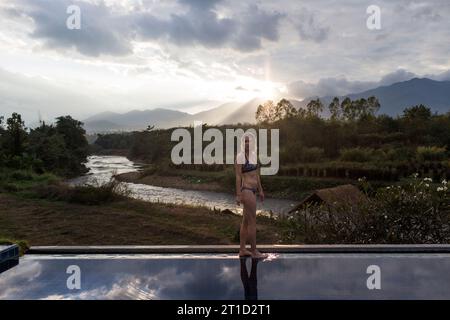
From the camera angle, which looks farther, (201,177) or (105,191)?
(201,177)

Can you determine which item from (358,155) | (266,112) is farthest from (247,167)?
(266,112)

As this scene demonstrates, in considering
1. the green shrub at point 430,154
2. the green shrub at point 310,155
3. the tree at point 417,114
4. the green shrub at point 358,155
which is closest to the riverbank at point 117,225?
the green shrub at point 358,155

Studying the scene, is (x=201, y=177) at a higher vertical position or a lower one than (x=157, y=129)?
lower

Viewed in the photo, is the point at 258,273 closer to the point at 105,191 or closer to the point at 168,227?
the point at 168,227

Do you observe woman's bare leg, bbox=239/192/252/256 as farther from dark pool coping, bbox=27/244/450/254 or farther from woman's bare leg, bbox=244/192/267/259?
dark pool coping, bbox=27/244/450/254

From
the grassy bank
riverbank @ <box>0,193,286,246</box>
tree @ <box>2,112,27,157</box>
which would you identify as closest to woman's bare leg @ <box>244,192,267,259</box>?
riverbank @ <box>0,193,286,246</box>

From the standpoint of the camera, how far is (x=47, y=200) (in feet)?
52.3

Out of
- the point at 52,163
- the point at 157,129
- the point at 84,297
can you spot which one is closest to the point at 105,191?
the point at 84,297

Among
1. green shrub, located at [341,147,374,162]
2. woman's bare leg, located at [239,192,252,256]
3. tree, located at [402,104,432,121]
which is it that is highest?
tree, located at [402,104,432,121]

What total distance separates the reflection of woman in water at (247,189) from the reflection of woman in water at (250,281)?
0.69 feet

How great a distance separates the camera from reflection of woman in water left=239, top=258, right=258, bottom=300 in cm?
353

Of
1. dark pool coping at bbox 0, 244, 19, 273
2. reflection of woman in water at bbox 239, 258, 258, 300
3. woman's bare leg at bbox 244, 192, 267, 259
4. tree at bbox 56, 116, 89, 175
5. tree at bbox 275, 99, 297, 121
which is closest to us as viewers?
reflection of woman in water at bbox 239, 258, 258, 300

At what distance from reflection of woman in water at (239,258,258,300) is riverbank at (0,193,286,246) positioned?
363 centimetres

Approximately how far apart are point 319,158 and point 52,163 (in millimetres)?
22793
